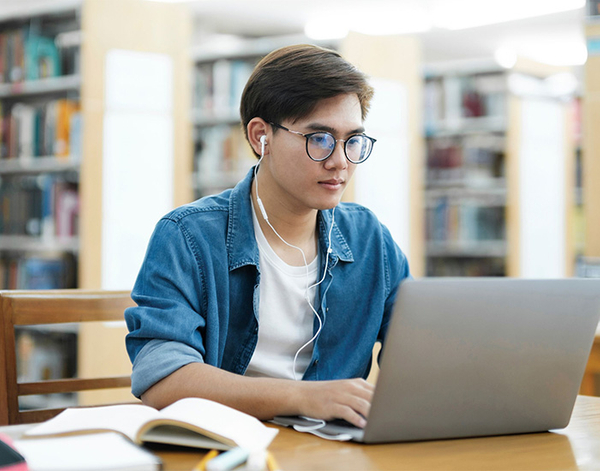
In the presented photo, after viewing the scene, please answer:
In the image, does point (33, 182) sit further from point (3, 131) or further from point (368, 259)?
point (368, 259)

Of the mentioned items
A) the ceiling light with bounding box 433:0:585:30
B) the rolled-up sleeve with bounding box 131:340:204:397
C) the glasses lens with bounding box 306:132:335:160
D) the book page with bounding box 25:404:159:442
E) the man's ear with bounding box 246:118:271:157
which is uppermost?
the ceiling light with bounding box 433:0:585:30

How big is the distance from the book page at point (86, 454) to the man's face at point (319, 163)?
2.16ft

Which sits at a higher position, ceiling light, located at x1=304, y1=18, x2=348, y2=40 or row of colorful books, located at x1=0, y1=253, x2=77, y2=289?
ceiling light, located at x1=304, y1=18, x2=348, y2=40

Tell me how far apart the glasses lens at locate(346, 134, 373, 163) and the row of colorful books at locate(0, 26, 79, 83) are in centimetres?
285

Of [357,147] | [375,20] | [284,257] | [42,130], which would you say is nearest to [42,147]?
[42,130]

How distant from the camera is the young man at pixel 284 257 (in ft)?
3.92

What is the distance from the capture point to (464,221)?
186 inches

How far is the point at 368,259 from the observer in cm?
144

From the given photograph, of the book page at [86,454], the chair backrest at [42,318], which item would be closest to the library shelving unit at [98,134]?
the chair backrest at [42,318]

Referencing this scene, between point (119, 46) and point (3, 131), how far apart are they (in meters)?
0.86

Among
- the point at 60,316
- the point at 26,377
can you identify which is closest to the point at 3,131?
the point at 26,377

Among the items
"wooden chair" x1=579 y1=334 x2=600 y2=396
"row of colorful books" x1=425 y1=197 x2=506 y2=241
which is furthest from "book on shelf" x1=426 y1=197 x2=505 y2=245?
"wooden chair" x1=579 y1=334 x2=600 y2=396

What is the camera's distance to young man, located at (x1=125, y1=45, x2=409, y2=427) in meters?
1.19

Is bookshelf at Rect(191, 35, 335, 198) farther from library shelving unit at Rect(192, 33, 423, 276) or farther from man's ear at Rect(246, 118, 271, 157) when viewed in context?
man's ear at Rect(246, 118, 271, 157)
